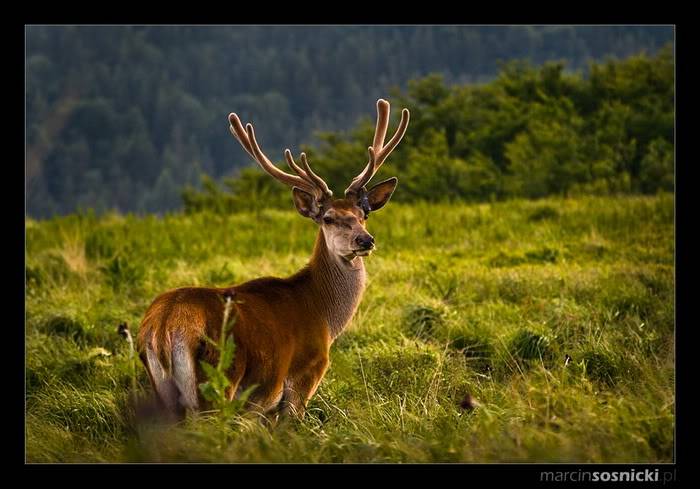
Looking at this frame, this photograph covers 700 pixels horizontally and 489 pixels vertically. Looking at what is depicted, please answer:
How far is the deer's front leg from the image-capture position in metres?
5.22

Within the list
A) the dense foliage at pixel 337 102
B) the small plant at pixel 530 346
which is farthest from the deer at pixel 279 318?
the dense foliage at pixel 337 102

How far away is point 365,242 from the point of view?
18.3 feet

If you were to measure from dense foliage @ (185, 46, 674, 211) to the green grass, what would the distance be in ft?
15.3

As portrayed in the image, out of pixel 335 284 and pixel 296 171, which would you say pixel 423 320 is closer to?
pixel 335 284

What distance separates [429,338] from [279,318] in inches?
97.3

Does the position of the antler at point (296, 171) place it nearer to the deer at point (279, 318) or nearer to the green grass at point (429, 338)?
the deer at point (279, 318)

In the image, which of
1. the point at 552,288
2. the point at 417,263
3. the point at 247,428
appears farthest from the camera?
the point at 417,263

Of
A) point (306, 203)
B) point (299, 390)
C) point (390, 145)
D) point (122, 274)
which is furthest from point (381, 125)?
point (122, 274)

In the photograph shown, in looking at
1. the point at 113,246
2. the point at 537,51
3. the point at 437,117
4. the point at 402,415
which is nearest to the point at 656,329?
the point at 402,415

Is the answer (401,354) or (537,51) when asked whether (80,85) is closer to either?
(401,354)

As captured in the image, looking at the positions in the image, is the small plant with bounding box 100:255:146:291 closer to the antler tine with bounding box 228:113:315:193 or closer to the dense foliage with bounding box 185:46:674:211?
the antler tine with bounding box 228:113:315:193

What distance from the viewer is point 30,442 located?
16.8ft

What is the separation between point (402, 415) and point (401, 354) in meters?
1.53

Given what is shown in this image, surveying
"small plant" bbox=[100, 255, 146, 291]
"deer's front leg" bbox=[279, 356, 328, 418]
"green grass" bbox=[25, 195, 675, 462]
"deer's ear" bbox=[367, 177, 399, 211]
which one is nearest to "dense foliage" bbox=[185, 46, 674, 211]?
"green grass" bbox=[25, 195, 675, 462]
